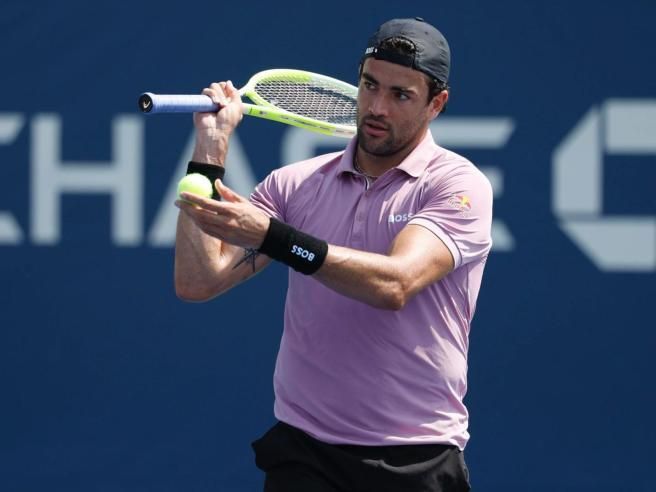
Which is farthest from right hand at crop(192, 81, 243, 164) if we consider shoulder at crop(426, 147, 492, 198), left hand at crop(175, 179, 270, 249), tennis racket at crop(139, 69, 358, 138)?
shoulder at crop(426, 147, 492, 198)

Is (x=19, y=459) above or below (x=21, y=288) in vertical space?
below

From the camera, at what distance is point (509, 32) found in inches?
198

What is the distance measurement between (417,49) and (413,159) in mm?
264

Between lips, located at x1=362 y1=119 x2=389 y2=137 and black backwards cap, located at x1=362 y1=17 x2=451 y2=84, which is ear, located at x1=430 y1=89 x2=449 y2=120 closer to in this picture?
black backwards cap, located at x1=362 y1=17 x2=451 y2=84

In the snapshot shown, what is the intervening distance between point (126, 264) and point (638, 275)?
1.95 m

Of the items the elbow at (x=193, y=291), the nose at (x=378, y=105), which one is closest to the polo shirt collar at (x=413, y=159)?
the nose at (x=378, y=105)

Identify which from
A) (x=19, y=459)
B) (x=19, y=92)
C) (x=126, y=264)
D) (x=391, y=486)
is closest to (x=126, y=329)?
(x=126, y=264)

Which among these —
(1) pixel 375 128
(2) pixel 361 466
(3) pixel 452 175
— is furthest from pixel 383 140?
(2) pixel 361 466

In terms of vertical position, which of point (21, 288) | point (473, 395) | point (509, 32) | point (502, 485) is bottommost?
point (502, 485)

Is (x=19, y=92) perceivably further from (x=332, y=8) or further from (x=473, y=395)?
(x=473, y=395)

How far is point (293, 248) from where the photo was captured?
2812 mm

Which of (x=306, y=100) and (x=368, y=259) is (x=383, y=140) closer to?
(x=368, y=259)

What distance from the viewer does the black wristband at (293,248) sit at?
2.80 metres

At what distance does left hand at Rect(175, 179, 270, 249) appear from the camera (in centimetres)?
Result: 270
